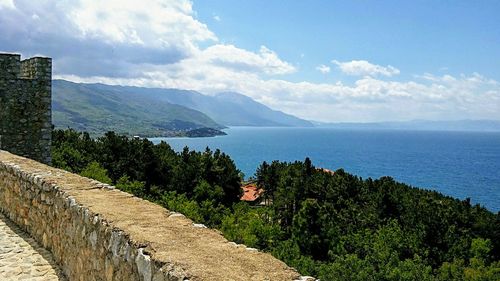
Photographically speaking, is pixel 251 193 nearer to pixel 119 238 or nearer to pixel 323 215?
pixel 323 215

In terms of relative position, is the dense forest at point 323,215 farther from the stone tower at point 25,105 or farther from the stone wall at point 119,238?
the stone wall at point 119,238

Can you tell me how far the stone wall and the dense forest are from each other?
2192cm

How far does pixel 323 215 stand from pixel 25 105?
27.8m

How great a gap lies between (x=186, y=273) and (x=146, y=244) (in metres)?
0.68

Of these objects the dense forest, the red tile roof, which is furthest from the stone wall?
the red tile roof

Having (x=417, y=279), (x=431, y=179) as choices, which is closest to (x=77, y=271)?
(x=417, y=279)

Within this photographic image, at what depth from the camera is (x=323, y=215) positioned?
38219 millimetres

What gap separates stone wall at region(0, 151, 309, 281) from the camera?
122 inches

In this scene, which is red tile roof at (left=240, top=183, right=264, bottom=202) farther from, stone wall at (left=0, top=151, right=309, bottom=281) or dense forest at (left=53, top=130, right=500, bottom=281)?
stone wall at (left=0, top=151, right=309, bottom=281)

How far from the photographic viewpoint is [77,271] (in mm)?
4883

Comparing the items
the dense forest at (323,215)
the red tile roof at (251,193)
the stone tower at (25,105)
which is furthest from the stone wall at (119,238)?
the red tile roof at (251,193)

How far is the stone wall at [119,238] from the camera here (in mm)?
3096

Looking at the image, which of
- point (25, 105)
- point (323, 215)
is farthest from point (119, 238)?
point (323, 215)

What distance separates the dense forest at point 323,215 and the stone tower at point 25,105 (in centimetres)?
1261
